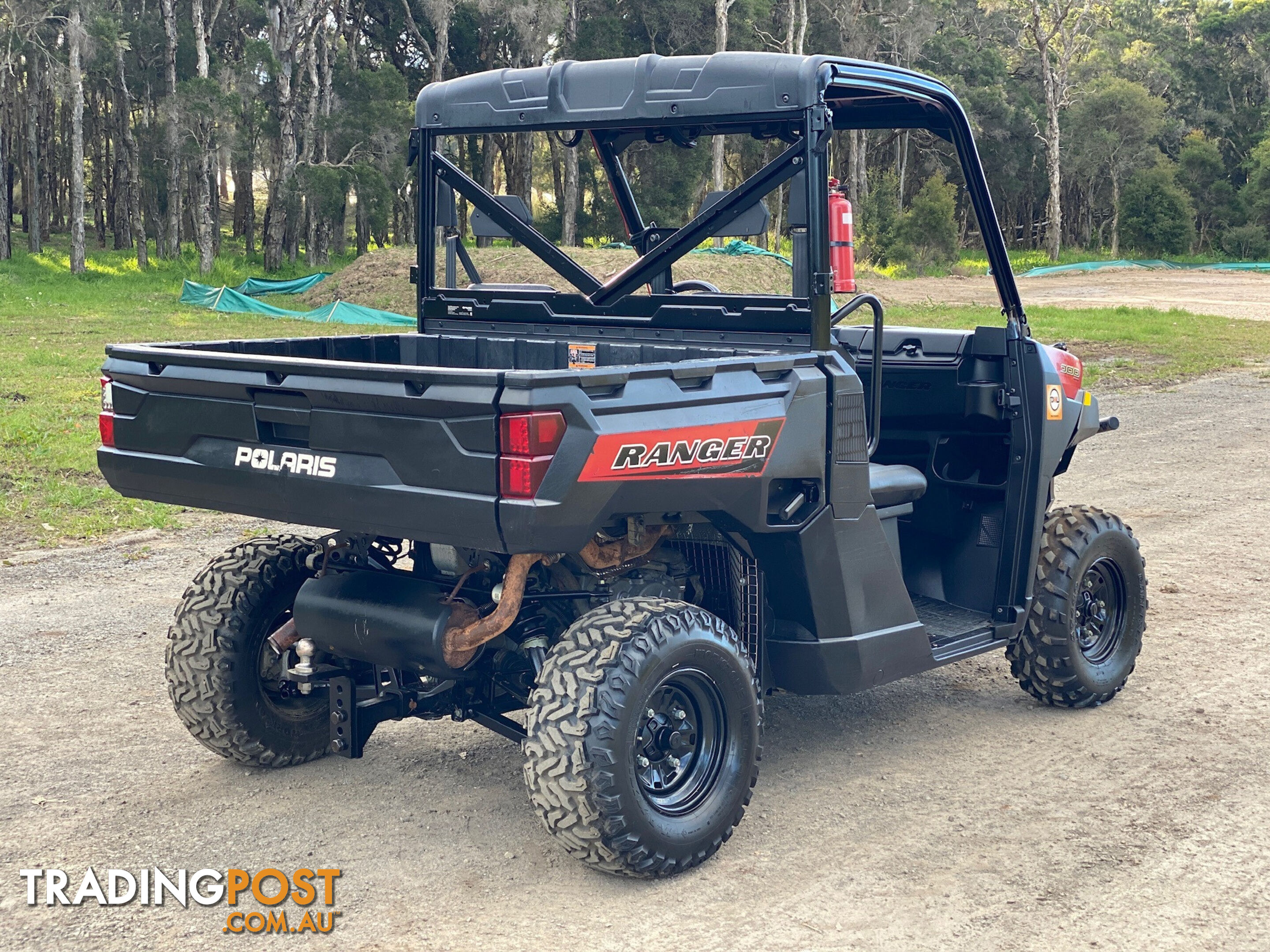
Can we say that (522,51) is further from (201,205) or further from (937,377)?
(937,377)

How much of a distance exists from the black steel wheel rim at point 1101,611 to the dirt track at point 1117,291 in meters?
20.3

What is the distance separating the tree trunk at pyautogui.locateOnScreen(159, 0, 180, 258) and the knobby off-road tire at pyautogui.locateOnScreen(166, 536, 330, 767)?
34.1 metres

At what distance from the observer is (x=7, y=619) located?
6.52 metres

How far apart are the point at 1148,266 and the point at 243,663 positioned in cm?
4706

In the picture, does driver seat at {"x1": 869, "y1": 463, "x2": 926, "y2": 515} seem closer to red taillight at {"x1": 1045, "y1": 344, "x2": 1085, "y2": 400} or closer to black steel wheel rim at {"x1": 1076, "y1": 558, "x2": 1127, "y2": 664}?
red taillight at {"x1": 1045, "y1": 344, "x2": 1085, "y2": 400}

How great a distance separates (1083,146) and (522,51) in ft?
84.3

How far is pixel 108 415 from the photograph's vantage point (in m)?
4.39

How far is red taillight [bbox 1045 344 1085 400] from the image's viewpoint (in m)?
5.22

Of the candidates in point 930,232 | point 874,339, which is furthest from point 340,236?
point 874,339

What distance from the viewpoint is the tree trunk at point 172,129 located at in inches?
1410

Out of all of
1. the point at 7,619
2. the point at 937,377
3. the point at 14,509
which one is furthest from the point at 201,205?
the point at 937,377

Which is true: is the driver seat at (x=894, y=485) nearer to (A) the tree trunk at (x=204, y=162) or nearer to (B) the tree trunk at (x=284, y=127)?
(B) the tree trunk at (x=284, y=127)

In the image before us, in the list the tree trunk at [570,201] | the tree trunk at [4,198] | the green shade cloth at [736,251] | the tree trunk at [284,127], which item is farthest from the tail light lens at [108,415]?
the tree trunk at [4,198]

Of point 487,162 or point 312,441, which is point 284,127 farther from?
point 312,441
